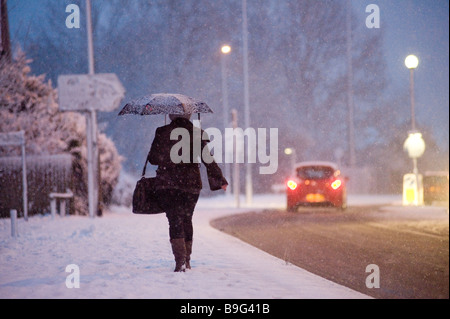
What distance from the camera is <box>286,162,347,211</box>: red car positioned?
69.7 ft

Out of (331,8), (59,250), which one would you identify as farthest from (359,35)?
(59,250)

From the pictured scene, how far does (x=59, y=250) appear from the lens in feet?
36.4

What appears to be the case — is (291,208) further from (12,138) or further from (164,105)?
(164,105)

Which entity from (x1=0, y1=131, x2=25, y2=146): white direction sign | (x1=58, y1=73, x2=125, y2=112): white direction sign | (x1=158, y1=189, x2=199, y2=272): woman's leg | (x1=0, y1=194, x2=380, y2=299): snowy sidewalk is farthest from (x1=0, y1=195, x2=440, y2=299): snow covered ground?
(x1=58, y1=73, x2=125, y2=112): white direction sign

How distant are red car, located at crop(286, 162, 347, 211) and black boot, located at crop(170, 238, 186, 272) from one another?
1366cm

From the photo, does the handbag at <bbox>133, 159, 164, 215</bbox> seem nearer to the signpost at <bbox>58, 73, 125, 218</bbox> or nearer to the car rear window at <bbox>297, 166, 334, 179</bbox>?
the signpost at <bbox>58, 73, 125, 218</bbox>

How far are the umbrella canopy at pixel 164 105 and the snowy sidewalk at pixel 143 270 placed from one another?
6.64 ft

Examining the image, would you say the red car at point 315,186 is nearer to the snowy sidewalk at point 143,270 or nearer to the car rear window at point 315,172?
the car rear window at point 315,172

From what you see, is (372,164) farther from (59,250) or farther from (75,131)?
(59,250)

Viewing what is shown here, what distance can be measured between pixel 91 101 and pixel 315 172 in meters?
7.68

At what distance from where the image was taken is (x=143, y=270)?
8312 millimetres

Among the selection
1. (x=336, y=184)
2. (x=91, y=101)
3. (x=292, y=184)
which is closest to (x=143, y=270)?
(x=91, y=101)

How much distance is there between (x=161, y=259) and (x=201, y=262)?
725mm

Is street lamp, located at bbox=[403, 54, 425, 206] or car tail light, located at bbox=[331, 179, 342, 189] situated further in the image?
street lamp, located at bbox=[403, 54, 425, 206]
